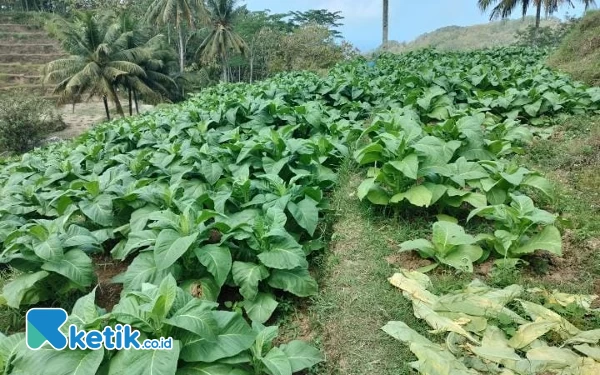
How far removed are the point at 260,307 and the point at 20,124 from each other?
28.4 meters

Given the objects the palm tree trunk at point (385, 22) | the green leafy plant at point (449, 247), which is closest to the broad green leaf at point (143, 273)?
the green leafy plant at point (449, 247)

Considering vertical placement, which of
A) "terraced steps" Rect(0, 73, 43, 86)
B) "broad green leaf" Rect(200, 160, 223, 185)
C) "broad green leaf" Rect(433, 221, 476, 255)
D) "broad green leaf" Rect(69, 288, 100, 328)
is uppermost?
"terraced steps" Rect(0, 73, 43, 86)

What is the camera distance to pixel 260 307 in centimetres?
284

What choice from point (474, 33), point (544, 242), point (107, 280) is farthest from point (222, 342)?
point (474, 33)

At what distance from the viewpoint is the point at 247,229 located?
9.86ft

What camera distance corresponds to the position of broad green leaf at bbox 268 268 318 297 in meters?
2.93

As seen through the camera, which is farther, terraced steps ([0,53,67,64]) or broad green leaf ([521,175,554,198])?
terraced steps ([0,53,67,64])

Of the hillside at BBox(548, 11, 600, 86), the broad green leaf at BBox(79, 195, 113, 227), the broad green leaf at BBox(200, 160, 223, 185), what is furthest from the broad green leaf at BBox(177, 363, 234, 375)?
the hillside at BBox(548, 11, 600, 86)

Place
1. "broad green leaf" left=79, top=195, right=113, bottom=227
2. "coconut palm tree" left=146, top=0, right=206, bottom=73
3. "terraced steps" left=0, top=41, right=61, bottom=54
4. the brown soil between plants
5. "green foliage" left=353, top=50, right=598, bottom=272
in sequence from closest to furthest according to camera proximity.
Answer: "green foliage" left=353, top=50, right=598, bottom=272, the brown soil between plants, "broad green leaf" left=79, top=195, right=113, bottom=227, "coconut palm tree" left=146, top=0, right=206, bottom=73, "terraced steps" left=0, top=41, right=61, bottom=54

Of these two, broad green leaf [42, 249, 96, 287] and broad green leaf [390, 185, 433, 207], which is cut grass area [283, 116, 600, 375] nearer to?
broad green leaf [390, 185, 433, 207]

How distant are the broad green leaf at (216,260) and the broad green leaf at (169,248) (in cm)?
11

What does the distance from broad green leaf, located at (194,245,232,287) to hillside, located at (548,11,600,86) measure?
24.7ft

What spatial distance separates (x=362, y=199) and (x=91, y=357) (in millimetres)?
2447

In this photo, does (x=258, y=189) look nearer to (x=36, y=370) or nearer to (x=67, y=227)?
(x=67, y=227)
